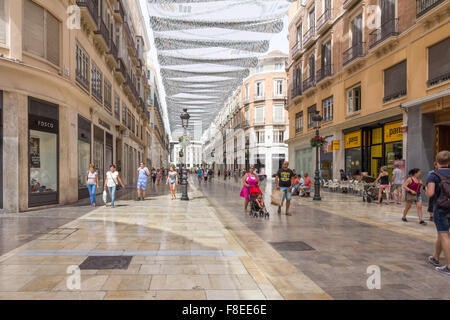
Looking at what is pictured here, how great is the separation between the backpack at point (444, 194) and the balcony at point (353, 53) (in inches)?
579

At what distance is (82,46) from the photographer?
14242mm

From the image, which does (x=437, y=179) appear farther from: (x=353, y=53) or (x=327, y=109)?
(x=327, y=109)

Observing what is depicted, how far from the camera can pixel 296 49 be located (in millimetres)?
27000

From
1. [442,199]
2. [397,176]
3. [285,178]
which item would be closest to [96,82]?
[285,178]

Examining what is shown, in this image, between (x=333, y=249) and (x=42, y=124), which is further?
(x=42, y=124)

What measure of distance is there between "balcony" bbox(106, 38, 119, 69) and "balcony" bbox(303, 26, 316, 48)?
45.4ft

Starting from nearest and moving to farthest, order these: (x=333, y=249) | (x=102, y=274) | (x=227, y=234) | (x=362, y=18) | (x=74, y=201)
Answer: (x=102, y=274) < (x=333, y=249) < (x=227, y=234) < (x=74, y=201) < (x=362, y=18)

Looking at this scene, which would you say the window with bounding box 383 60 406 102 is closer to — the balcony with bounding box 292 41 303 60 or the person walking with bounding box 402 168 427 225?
the person walking with bounding box 402 168 427 225

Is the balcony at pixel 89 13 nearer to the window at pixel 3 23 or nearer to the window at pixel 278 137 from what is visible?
the window at pixel 3 23

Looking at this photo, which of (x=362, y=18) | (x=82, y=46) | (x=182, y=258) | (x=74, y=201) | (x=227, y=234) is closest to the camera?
(x=182, y=258)

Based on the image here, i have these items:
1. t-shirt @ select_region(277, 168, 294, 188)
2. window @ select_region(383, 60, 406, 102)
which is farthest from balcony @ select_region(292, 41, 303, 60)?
t-shirt @ select_region(277, 168, 294, 188)

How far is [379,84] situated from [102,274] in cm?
1634

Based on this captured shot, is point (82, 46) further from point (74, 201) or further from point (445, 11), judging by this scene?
point (445, 11)

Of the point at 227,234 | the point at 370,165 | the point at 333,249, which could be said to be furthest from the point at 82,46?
the point at 370,165
